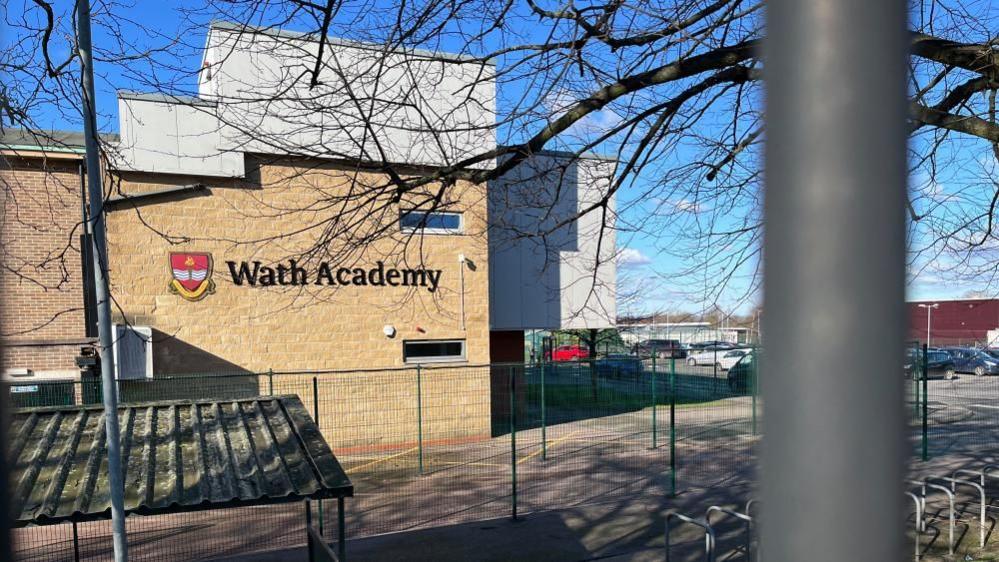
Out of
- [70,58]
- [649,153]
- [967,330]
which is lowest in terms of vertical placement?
[967,330]

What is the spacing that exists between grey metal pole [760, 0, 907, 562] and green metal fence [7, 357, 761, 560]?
864cm

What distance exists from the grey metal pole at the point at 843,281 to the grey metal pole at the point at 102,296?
343 cm

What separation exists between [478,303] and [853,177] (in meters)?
14.9

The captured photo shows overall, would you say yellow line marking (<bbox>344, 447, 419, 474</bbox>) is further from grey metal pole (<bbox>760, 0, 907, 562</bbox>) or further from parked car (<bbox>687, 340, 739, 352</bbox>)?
grey metal pole (<bbox>760, 0, 907, 562</bbox>)

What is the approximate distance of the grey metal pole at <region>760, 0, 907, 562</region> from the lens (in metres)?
0.89

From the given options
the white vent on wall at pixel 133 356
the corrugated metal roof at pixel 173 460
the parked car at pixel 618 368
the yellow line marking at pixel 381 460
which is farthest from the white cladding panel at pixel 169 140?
the parked car at pixel 618 368

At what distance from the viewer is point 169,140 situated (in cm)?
1272

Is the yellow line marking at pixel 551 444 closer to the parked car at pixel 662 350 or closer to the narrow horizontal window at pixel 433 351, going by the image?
the parked car at pixel 662 350

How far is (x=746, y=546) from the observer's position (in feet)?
23.4

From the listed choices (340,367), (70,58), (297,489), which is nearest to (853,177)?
(297,489)

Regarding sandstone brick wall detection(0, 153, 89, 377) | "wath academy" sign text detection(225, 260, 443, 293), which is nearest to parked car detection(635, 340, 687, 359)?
"wath academy" sign text detection(225, 260, 443, 293)

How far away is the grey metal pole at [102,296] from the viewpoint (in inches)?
135

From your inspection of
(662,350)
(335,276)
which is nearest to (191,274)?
(335,276)

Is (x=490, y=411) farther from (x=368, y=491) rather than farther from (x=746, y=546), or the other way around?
(x=746, y=546)
